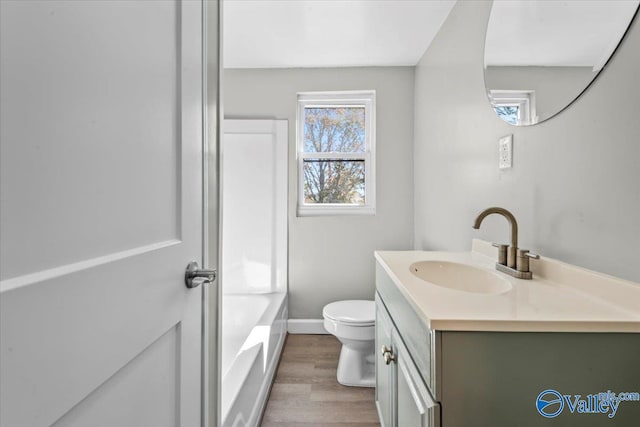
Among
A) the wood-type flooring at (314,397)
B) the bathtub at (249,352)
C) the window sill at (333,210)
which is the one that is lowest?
the wood-type flooring at (314,397)

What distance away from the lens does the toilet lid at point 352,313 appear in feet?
6.43

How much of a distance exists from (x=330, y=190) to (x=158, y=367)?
7.35 feet

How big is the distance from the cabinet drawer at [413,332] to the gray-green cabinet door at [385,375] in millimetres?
100

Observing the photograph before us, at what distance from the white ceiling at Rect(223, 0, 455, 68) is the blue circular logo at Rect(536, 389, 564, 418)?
77.0 inches

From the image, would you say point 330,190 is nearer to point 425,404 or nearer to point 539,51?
point 539,51

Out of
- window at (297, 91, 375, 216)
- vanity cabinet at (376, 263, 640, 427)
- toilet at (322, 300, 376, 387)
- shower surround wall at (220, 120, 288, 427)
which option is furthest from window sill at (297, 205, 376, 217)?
vanity cabinet at (376, 263, 640, 427)

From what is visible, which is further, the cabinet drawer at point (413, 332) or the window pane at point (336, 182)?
the window pane at point (336, 182)

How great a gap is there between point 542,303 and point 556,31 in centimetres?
89

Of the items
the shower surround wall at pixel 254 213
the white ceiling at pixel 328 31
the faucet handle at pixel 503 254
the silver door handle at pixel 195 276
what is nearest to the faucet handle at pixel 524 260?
the faucet handle at pixel 503 254

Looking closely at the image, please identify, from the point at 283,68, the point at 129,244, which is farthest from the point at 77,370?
the point at 283,68

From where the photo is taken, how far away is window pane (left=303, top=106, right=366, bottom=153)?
110 inches

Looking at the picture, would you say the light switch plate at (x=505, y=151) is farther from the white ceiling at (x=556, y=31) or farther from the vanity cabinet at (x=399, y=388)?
the vanity cabinet at (x=399, y=388)

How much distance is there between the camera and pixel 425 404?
2.43 feet
